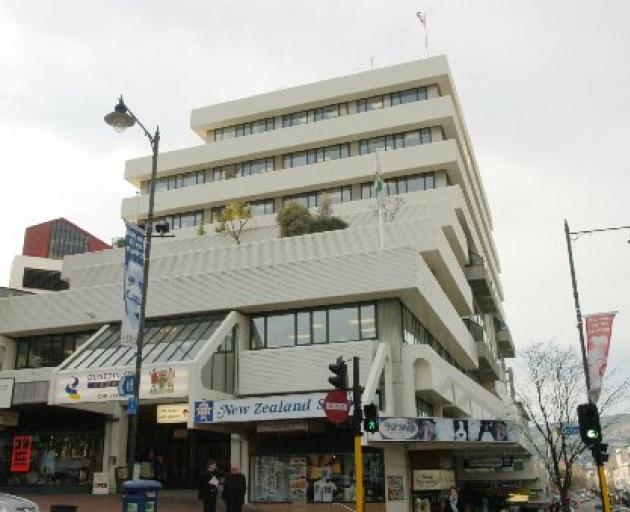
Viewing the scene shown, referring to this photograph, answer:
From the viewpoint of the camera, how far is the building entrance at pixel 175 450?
3033cm

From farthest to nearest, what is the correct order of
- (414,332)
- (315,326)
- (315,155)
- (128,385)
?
(315,155)
(414,332)
(315,326)
(128,385)

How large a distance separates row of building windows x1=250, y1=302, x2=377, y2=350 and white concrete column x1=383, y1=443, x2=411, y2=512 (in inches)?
169

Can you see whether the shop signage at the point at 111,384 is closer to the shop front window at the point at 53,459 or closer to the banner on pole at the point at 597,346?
the shop front window at the point at 53,459

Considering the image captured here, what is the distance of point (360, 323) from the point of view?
27859 millimetres

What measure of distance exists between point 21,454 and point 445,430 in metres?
19.3

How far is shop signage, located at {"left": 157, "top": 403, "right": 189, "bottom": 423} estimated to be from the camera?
26.4 m

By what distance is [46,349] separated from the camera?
3338cm

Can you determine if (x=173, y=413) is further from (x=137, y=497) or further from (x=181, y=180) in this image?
(x=181, y=180)

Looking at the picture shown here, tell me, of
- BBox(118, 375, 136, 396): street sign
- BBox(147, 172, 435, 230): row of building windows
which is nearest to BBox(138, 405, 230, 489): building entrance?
BBox(118, 375, 136, 396): street sign

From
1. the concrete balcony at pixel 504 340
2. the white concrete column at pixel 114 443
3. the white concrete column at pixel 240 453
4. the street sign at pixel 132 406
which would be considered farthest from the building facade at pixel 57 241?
the street sign at pixel 132 406

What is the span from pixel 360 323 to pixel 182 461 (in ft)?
34.1

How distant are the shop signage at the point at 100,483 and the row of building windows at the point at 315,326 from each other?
26.4 ft

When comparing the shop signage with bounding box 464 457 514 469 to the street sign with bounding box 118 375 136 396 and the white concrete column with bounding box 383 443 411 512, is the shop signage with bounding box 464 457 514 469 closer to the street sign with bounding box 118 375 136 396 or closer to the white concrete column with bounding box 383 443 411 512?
the white concrete column with bounding box 383 443 411 512

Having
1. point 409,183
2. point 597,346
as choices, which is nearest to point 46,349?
point 597,346
